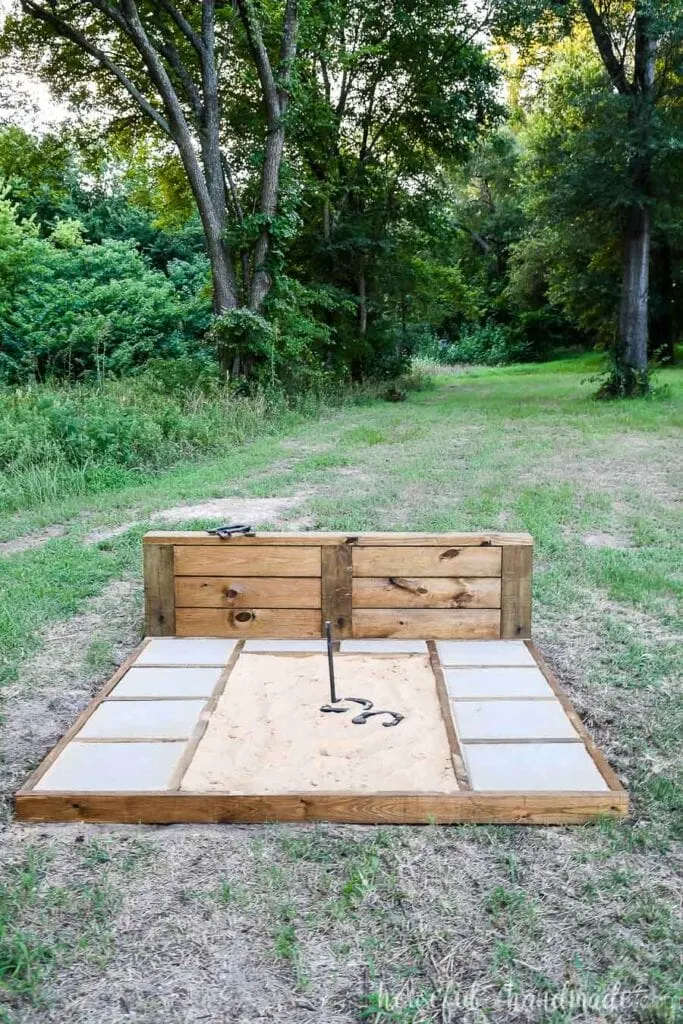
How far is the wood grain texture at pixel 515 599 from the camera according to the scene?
3.48m

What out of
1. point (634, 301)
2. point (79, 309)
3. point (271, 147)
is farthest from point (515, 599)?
point (79, 309)

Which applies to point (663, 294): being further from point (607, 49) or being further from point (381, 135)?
point (607, 49)

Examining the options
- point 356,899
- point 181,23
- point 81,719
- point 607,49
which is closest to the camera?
point 356,899

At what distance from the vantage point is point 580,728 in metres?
2.65

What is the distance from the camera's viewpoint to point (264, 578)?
3543 millimetres

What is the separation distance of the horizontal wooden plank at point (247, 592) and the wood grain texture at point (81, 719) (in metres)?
0.27

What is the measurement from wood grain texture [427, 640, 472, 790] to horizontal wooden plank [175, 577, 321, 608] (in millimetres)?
561

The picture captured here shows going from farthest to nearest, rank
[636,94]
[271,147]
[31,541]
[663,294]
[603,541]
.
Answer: [663,294], [636,94], [271,147], [31,541], [603,541]

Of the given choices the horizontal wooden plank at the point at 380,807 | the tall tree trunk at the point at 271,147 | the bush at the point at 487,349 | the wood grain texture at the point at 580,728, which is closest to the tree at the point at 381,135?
the tall tree trunk at the point at 271,147

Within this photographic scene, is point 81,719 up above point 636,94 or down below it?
below

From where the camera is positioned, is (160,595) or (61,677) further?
(160,595)

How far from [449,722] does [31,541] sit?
3.70m

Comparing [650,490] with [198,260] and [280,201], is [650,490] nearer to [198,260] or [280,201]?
[280,201]

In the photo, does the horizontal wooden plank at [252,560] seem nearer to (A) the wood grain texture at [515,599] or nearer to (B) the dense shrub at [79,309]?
(A) the wood grain texture at [515,599]
